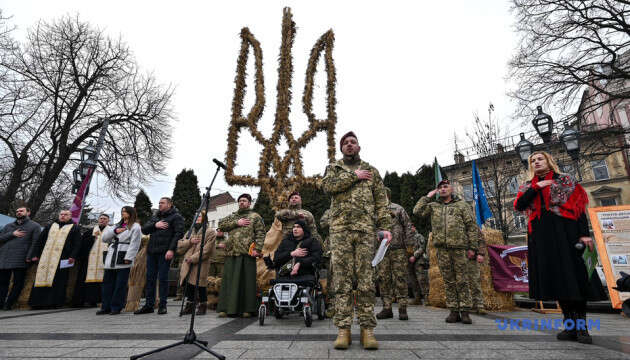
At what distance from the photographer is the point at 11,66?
1155 centimetres

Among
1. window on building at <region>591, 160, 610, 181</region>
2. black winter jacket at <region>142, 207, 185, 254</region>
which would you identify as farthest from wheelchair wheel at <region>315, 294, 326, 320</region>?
window on building at <region>591, 160, 610, 181</region>

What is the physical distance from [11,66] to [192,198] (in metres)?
19.2

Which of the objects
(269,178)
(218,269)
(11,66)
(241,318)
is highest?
(11,66)

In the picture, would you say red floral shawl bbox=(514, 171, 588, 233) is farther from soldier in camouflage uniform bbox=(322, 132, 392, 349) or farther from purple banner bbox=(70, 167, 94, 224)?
purple banner bbox=(70, 167, 94, 224)

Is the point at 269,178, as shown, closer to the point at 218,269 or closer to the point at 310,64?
the point at 218,269

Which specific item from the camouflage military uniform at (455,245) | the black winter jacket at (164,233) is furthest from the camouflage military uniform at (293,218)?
the camouflage military uniform at (455,245)

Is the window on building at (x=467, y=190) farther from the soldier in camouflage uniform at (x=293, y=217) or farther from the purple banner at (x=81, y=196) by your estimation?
the purple banner at (x=81, y=196)

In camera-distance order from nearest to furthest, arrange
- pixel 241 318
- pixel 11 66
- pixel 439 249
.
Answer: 1. pixel 439 249
2. pixel 241 318
3. pixel 11 66

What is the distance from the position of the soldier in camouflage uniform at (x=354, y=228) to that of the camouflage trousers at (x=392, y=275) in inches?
73.3

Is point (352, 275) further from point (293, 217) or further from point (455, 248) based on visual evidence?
point (293, 217)

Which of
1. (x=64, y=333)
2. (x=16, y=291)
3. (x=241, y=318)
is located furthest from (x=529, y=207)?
(x=16, y=291)

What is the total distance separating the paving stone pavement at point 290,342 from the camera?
2428mm

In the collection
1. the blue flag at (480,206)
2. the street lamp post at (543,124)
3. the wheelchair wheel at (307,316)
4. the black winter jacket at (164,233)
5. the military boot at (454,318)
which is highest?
the street lamp post at (543,124)

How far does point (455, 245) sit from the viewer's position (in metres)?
4.36
